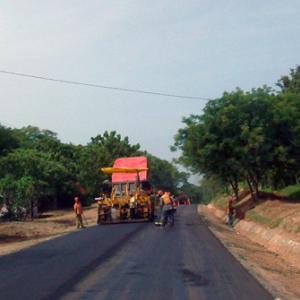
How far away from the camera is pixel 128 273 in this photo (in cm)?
1358

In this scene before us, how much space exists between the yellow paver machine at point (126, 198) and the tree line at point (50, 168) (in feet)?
35.6

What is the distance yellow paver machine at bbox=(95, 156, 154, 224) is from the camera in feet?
118

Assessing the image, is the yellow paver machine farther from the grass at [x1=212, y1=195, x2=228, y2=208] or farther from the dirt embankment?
the grass at [x1=212, y1=195, x2=228, y2=208]

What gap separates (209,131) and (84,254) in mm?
24127

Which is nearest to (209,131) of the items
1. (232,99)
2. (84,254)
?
(232,99)

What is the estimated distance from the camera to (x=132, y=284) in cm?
1200

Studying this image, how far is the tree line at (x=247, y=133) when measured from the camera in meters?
39.8

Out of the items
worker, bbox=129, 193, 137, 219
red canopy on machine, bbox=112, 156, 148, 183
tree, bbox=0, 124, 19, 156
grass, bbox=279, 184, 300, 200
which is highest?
tree, bbox=0, 124, 19, 156

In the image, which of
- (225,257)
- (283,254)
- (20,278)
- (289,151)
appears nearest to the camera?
(20,278)

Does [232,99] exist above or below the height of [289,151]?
above

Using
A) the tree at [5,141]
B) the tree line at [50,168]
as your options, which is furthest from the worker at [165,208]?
the tree at [5,141]

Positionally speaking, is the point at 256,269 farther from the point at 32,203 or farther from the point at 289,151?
the point at 32,203

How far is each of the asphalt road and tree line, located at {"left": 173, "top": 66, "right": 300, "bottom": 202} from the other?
19.3 meters

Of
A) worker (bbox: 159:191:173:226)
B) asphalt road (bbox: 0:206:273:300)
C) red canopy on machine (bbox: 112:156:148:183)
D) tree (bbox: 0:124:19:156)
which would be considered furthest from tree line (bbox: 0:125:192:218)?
asphalt road (bbox: 0:206:273:300)
